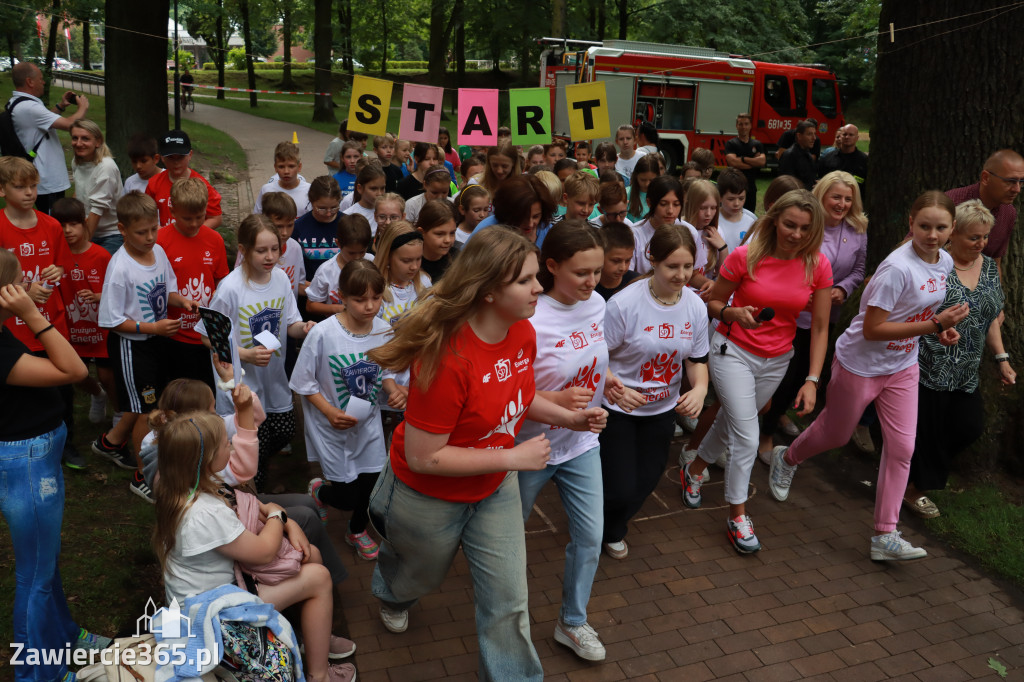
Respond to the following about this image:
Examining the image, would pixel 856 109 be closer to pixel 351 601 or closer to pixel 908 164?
pixel 908 164

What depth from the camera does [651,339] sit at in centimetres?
443

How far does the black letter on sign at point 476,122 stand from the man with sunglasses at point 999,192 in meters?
4.29

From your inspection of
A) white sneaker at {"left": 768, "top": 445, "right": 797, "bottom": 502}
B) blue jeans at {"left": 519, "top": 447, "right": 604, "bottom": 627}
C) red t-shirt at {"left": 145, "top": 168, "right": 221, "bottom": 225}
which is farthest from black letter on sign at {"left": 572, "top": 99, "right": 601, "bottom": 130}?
blue jeans at {"left": 519, "top": 447, "right": 604, "bottom": 627}

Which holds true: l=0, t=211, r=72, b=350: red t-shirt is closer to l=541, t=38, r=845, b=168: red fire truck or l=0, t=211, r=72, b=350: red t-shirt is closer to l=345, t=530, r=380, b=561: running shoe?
l=345, t=530, r=380, b=561: running shoe

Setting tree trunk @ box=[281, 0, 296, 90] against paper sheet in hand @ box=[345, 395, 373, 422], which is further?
tree trunk @ box=[281, 0, 296, 90]

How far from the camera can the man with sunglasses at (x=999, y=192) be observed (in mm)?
5512

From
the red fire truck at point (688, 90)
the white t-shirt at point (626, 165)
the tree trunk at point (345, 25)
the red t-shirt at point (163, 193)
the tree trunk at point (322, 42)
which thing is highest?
the tree trunk at point (345, 25)

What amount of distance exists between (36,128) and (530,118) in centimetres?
459

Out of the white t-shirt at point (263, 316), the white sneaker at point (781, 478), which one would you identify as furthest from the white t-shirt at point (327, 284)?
the white sneaker at point (781, 478)

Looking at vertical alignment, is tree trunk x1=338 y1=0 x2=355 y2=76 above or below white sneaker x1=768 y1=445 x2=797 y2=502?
above

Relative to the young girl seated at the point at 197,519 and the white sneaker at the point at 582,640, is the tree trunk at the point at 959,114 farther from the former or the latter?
the young girl seated at the point at 197,519

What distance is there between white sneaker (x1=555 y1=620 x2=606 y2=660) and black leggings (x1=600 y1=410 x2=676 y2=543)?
2.36 feet

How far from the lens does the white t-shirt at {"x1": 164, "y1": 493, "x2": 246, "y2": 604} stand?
3109 millimetres

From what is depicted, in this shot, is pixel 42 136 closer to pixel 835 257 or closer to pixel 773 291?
pixel 773 291
